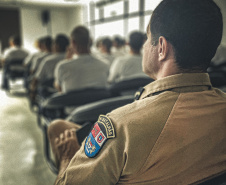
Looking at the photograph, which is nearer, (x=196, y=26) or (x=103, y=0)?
(x=196, y=26)

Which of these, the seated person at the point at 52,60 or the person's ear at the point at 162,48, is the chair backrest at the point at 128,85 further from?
the seated person at the point at 52,60

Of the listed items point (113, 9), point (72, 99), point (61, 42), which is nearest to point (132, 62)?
point (61, 42)

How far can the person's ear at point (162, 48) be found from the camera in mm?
664

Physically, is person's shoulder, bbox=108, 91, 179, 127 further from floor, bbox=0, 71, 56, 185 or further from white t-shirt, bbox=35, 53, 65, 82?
white t-shirt, bbox=35, 53, 65, 82

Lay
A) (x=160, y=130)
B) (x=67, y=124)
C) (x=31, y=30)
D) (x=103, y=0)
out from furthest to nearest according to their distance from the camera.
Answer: (x=31, y=30) → (x=103, y=0) → (x=67, y=124) → (x=160, y=130)

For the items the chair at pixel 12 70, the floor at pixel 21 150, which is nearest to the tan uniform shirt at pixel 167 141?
the floor at pixel 21 150

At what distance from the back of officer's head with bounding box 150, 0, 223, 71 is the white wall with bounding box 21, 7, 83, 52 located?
11487 mm

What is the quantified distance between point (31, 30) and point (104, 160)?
1289 cm

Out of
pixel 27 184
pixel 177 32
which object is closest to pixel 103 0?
pixel 27 184

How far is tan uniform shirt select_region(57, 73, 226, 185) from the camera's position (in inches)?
23.4

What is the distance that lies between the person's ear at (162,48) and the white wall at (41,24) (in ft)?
37.6

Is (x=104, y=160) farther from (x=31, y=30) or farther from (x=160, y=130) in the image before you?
(x=31, y=30)

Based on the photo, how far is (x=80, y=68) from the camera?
2188 millimetres

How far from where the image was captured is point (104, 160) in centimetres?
61
